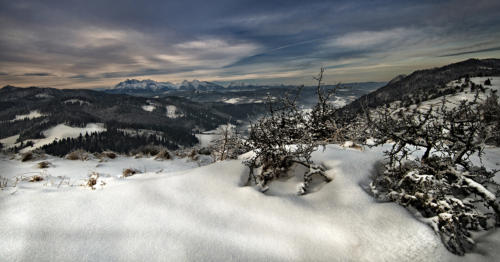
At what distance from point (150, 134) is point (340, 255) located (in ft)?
719

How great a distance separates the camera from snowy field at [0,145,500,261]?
76.7 inches

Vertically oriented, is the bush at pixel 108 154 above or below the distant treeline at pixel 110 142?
above

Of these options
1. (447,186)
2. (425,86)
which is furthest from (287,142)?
(425,86)

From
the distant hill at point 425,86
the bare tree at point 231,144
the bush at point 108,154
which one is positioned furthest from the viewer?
the distant hill at point 425,86

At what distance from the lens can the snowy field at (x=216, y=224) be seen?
6.40ft

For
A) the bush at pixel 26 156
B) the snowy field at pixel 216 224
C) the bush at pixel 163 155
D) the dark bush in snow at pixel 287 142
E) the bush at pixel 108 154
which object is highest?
the dark bush in snow at pixel 287 142

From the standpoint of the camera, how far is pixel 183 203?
2.80 meters

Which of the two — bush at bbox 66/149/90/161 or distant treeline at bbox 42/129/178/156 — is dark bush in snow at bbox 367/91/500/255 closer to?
bush at bbox 66/149/90/161

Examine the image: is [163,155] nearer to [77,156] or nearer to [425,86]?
[77,156]

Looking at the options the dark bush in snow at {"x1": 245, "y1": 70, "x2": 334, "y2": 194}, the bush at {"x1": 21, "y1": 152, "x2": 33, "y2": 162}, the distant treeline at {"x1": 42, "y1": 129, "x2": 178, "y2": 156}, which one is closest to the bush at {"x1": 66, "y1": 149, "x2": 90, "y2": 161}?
the bush at {"x1": 21, "y1": 152, "x2": 33, "y2": 162}

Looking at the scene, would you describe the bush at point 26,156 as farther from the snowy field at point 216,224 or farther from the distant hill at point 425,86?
the distant hill at point 425,86

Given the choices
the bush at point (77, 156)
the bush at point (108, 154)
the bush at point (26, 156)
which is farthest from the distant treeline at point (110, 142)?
the bush at point (26, 156)

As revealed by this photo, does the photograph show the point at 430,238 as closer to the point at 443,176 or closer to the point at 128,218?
the point at 443,176

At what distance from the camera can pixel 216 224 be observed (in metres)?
2.45
